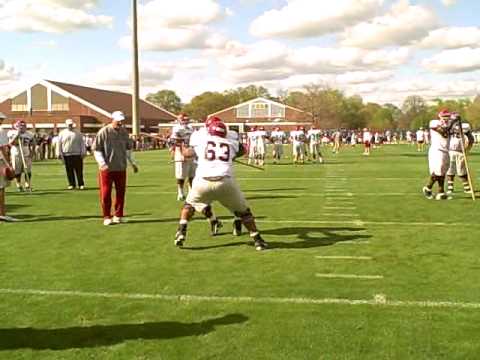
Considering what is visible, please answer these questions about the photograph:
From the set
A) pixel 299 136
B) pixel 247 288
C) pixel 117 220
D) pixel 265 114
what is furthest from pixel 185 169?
pixel 265 114

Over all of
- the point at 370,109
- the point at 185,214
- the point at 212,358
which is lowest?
the point at 212,358

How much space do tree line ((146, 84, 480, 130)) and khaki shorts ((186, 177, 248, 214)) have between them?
83865 mm

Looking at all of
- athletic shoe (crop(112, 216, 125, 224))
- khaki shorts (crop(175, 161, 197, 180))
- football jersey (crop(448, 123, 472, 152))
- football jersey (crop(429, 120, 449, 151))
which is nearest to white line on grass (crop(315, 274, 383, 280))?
athletic shoe (crop(112, 216, 125, 224))

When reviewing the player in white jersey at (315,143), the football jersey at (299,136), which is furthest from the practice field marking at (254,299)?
the player in white jersey at (315,143)

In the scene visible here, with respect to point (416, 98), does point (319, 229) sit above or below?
below

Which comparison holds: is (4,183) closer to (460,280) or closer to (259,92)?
(460,280)

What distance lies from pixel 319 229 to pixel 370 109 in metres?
114

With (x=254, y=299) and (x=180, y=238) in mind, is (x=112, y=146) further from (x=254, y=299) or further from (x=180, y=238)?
(x=254, y=299)

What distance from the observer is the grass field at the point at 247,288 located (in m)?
4.34

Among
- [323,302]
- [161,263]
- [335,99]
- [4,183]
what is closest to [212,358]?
[323,302]

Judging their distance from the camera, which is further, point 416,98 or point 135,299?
point 416,98

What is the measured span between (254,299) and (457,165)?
9.22m

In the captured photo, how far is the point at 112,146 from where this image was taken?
9.49 m

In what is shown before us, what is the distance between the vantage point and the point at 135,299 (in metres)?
5.47
